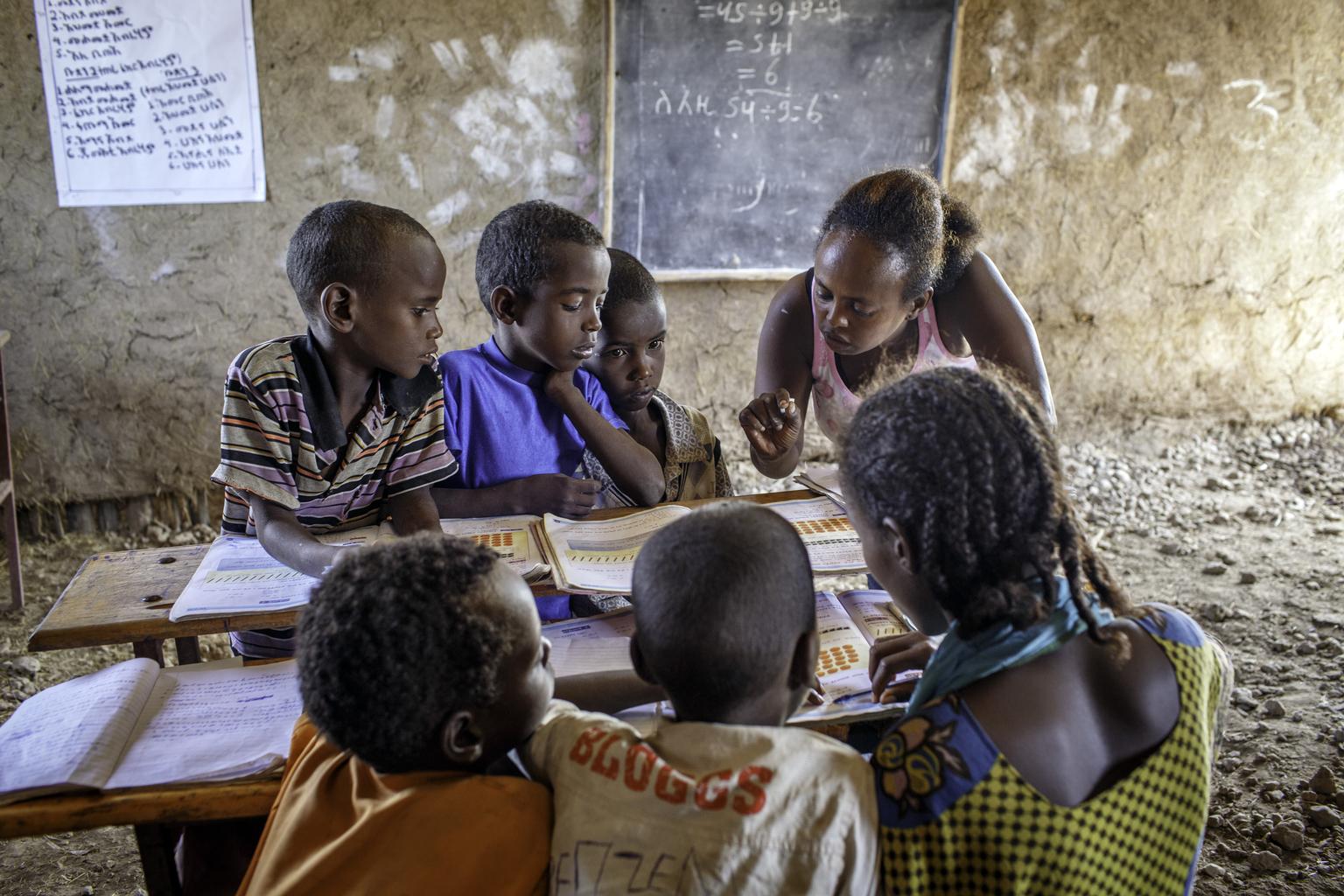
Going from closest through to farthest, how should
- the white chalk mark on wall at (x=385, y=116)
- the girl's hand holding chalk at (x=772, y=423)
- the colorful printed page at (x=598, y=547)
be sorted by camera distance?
the colorful printed page at (x=598, y=547)
the girl's hand holding chalk at (x=772, y=423)
the white chalk mark on wall at (x=385, y=116)

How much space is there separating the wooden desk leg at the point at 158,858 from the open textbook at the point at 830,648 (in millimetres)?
569

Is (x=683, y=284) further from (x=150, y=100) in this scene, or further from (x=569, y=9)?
(x=150, y=100)

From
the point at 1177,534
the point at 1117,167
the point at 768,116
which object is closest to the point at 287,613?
the point at 768,116

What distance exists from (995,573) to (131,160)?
141 inches

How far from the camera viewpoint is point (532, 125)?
390cm

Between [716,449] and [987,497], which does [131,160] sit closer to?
[716,449]

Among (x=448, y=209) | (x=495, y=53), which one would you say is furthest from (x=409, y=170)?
(x=495, y=53)

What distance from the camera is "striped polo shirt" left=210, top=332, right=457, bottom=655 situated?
5.70ft

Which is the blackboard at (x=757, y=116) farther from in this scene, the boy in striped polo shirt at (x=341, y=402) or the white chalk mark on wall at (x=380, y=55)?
the boy in striped polo shirt at (x=341, y=402)

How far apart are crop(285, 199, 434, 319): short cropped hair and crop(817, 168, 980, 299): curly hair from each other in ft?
3.20

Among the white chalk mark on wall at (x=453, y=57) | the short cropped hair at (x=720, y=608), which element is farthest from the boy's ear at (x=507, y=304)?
the white chalk mark on wall at (x=453, y=57)

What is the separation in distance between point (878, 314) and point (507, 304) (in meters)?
0.80

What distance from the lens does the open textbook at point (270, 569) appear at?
1.55 meters

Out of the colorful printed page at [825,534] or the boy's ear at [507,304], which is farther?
the boy's ear at [507,304]
